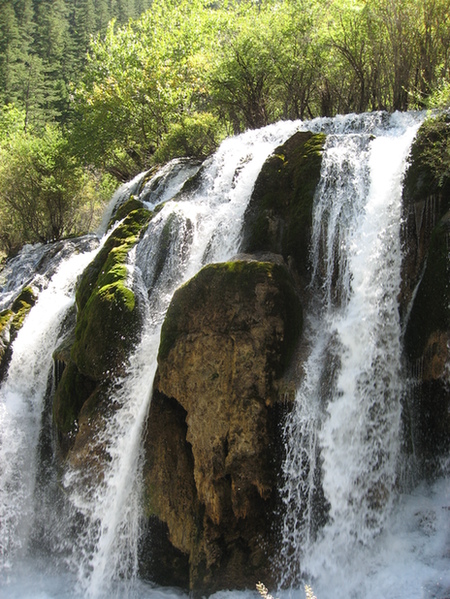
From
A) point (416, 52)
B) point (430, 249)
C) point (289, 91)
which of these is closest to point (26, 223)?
A: point (289, 91)

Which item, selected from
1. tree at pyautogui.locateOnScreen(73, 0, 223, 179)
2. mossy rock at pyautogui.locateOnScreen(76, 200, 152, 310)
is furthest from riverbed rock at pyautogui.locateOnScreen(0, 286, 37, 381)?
tree at pyautogui.locateOnScreen(73, 0, 223, 179)

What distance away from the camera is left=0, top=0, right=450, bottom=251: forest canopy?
14.6 m

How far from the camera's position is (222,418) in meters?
7.24

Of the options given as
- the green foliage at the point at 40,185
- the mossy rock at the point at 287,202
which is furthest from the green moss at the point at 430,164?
the green foliage at the point at 40,185

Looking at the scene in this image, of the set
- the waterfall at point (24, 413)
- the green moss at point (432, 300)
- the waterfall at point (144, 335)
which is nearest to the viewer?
the green moss at point (432, 300)

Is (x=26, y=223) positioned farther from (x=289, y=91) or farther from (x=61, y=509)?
(x=61, y=509)

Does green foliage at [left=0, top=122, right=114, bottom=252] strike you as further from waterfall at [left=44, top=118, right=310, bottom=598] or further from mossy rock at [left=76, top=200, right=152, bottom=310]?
mossy rock at [left=76, top=200, right=152, bottom=310]

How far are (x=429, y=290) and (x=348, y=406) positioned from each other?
1926 millimetres

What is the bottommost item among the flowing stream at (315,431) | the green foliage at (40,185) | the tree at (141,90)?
the flowing stream at (315,431)

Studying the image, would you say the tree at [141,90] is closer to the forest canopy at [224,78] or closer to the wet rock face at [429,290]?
the forest canopy at [224,78]

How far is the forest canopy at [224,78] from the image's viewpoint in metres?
14.6

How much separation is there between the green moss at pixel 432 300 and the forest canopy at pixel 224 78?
3016 mm

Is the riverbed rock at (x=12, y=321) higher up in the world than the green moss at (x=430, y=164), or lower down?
lower down

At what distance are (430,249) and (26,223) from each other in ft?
74.8
